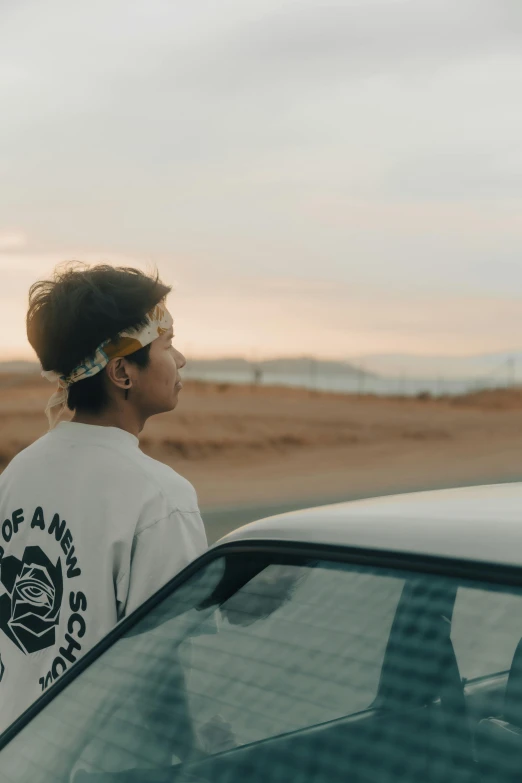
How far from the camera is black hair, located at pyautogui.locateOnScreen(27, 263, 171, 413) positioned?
2465 mm

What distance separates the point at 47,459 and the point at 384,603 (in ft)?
3.32

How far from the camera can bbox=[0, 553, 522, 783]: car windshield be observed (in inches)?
60.6

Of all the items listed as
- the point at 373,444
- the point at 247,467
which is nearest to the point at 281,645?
the point at 247,467

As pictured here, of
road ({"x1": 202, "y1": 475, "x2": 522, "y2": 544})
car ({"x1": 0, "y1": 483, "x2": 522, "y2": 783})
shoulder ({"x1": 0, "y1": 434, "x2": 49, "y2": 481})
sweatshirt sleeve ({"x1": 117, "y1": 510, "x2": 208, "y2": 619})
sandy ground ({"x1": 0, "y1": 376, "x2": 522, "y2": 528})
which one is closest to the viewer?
car ({"x1": 0, "y1": 483, "x2": 522, "y2": 783})

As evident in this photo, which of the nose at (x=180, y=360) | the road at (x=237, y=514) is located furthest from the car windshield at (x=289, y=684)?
the road at (x=237, y=514)

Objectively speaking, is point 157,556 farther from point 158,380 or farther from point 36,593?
point 158,380

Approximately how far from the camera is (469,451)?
1118 inches

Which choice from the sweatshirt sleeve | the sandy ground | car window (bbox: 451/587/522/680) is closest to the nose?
the sweatshirt sleeve

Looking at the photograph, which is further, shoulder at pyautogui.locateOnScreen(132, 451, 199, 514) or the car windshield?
shoulder at pyautogui.locateOnScreen(132, 451, 199, 514)

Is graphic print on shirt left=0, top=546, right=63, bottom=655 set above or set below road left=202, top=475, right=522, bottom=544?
above

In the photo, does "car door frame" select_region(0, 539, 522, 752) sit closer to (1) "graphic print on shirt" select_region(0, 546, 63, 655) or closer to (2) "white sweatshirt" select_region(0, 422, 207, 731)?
(2) "white sweatshirt" select_region(0, 422, 207, 731)

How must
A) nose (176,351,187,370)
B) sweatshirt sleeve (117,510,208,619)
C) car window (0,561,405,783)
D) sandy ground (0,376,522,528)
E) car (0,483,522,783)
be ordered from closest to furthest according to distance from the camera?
1. car (0,483,522,783)
2. car window (0,561,405,783)
3. sweatshirt sleeve (117,510,208,619)
4. nose (176,351,187,370)
5. sandy ground (0,376,522,528)

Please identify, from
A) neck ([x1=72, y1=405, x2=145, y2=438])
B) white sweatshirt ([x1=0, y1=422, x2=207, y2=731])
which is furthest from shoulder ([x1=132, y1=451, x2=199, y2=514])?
neck ([x1=72, y1=405, x2=145, y2=438])

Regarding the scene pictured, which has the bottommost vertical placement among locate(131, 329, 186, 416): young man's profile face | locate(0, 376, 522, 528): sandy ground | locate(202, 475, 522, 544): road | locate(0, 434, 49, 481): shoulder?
locate(0, 376, 522, 528): sandy ground
